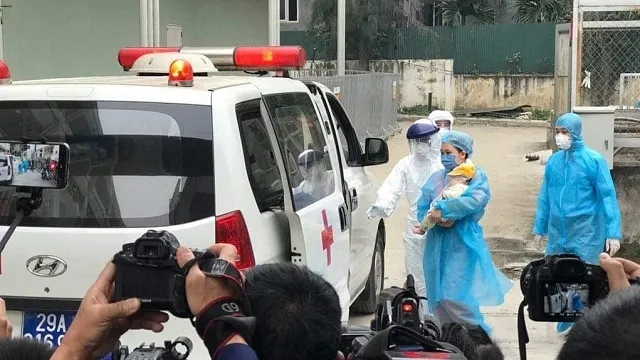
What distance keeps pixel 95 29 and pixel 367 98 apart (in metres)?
9.78

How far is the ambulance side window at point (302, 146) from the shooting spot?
13.5 ft

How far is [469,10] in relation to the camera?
3531 cm

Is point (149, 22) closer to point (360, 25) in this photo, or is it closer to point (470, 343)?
point (470, 343)

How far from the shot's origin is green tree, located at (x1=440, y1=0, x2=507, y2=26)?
35.2m

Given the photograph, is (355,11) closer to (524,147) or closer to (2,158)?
(524,147)

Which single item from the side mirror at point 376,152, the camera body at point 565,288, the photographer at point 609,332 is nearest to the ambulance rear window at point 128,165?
the camera body at point 565,288

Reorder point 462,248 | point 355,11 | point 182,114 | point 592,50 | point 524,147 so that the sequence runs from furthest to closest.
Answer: point 355,11 → point 524,147 → point 592,50 → point 462,248 → point 182,114

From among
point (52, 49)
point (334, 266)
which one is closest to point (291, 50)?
point (334, 266)

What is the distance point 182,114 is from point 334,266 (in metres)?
1.37

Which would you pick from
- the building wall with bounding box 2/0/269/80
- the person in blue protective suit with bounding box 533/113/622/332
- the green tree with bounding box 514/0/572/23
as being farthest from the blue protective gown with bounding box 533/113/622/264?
the green tree with bounding box 514/0/572/23

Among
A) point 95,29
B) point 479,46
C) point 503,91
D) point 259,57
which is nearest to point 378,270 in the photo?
point 259,57

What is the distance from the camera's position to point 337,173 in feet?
16.8

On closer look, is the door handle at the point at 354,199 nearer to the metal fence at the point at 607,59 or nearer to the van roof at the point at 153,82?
the van roof at the point at 153,82

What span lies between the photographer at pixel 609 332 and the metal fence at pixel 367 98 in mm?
14728
